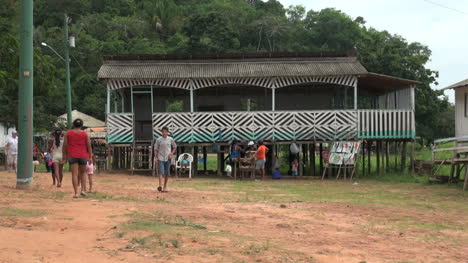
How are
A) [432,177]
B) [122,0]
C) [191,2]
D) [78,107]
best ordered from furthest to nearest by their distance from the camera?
[191,2] < [122,0] < [78,107] < [432,177]

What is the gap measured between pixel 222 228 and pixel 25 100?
7018 millimetres

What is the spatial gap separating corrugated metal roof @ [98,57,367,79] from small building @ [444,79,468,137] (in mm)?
3487

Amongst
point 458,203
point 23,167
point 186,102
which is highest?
point 186,102

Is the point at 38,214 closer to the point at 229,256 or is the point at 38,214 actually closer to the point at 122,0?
the point at 229,256

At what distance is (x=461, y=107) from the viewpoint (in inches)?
855

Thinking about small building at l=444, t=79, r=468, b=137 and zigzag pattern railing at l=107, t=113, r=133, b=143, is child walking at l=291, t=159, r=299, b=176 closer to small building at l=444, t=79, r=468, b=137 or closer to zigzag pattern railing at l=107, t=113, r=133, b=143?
small building at l=444, t=79, r=468, b=137

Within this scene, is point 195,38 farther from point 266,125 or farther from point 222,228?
point 222,228

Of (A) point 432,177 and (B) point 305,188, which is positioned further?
(A) point 432,177

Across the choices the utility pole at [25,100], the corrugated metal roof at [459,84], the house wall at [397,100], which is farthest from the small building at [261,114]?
the utility pole at [25,100]

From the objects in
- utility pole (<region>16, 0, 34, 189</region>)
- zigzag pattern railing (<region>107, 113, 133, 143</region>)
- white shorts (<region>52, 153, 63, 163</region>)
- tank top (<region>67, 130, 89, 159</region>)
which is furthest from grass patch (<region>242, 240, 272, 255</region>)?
zigzag pattern railing (<region>107, 113, 133, 143</region>)

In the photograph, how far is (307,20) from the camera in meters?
75.8

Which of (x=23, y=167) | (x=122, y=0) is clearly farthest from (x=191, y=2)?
(x=23, y=167)

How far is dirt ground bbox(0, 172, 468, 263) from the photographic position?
6523 mm

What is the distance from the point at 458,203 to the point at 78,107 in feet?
124
